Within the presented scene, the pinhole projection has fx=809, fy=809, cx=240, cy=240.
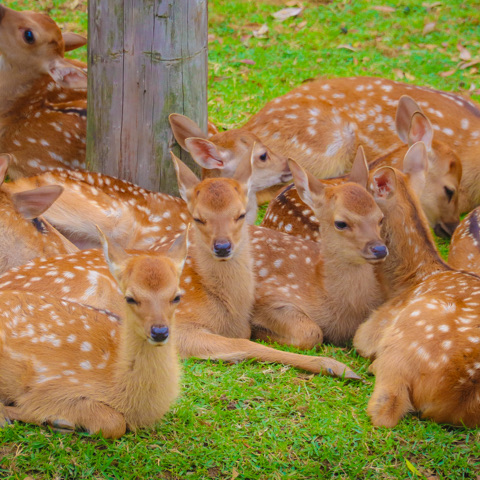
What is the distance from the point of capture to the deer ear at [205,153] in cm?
535

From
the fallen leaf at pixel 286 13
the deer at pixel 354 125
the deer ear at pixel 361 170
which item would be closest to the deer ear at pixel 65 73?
the deer at pixel 354 125

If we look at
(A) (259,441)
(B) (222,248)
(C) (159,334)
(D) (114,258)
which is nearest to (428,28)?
(B) (222,248)

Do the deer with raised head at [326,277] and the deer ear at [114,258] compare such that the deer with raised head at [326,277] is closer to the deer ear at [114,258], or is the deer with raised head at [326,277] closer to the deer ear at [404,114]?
the deer ear at [404,114]

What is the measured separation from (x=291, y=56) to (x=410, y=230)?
4.18 m

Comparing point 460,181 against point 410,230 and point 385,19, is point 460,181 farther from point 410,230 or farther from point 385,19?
point 385,19

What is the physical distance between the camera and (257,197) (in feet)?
21.2

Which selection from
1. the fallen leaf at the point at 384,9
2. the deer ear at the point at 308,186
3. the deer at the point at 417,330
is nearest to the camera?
the deer at the point at 417,330

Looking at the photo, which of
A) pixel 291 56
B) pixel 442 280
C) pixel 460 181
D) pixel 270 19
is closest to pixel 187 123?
pixel 442 280

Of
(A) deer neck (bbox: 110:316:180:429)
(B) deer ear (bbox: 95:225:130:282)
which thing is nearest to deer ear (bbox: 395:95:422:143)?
(B) deer ear (bbox: 95:225:130:282)

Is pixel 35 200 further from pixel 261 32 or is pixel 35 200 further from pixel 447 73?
pixel 447 73

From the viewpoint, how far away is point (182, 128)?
525 centimetres

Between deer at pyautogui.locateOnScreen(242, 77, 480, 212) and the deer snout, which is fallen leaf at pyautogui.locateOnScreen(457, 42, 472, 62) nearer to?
deer at pyautogui.locateOnScreen(242, 77, 480, 212)

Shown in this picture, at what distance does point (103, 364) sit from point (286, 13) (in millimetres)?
6582

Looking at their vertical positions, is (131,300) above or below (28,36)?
below
